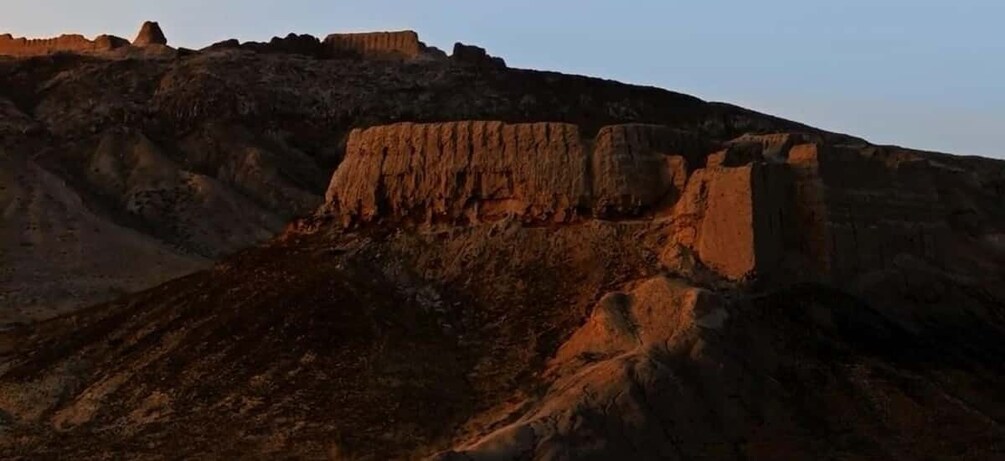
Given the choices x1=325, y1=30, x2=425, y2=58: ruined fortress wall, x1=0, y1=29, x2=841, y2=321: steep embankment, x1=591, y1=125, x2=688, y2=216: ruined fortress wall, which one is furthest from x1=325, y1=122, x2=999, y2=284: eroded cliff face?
x1=325, y1=30, x2=425, y2=58: ruined fortress wall

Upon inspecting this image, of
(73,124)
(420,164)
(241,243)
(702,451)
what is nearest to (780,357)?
(702,451)

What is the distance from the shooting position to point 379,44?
255 feet

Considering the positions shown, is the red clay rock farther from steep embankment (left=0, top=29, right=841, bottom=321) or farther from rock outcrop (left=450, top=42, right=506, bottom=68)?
rock outcrop (left=450, top=42, right=506, bottom=68)

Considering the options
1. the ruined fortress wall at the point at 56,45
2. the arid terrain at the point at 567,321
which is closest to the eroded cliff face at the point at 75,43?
the ruined fortress wall at the point at 56,45

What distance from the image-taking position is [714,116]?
243ft

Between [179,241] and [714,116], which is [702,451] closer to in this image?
[179,241]

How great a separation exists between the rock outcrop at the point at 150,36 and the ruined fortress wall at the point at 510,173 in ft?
158

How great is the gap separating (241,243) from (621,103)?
67.5 ft

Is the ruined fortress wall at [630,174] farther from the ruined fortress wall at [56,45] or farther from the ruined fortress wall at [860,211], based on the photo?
the ruined fortress wall at [56,45]

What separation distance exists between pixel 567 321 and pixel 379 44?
172 feet

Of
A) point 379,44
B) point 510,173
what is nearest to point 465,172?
point 510,173

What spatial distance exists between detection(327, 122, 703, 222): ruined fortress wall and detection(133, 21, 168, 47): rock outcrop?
48236 mm

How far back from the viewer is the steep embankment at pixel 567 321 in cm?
2430

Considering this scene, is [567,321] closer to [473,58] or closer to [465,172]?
[465,172]
